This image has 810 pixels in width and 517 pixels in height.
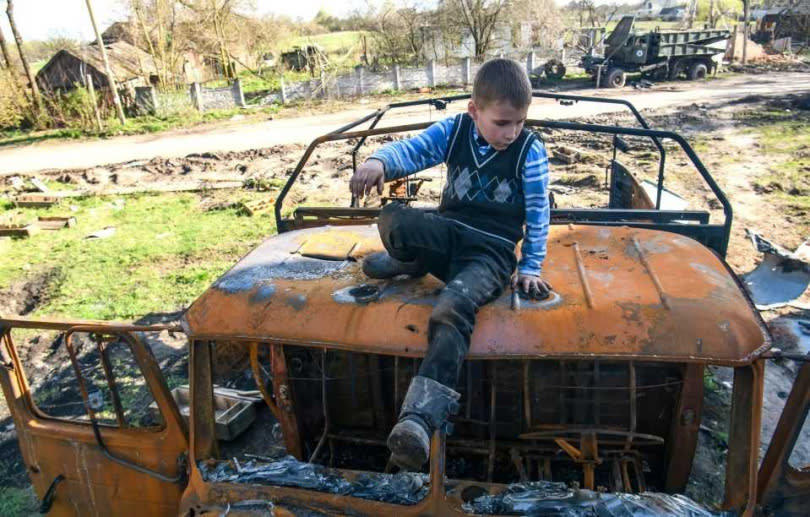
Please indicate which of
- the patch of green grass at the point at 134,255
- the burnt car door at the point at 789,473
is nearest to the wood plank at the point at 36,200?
the patch of green grass at the point at 134,255

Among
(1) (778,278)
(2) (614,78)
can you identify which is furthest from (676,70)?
(1) (778,278)

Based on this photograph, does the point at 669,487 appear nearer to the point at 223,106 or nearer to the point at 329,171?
the point at 329,171

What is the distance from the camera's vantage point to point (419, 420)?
1933mm

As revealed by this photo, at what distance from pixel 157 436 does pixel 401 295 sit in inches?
49.8

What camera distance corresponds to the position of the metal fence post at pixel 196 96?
21.5 meters

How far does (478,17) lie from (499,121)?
26088 mm

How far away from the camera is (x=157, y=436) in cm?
252

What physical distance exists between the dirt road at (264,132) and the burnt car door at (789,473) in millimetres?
14724

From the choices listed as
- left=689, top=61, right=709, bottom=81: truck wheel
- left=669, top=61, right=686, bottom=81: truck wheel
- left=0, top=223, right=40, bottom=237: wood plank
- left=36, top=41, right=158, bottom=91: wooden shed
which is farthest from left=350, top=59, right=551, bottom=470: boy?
left=689, top=61, right=709, bottom=81: truck wheel

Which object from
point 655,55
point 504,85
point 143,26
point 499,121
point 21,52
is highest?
point 143,26

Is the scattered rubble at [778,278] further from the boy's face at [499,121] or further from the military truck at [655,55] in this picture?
the military truck at [655,55]

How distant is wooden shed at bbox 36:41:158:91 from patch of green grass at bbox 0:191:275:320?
14.3 meters

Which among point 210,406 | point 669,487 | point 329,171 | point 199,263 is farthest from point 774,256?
point 329,171

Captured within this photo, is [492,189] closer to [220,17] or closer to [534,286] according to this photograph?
[534,286]
